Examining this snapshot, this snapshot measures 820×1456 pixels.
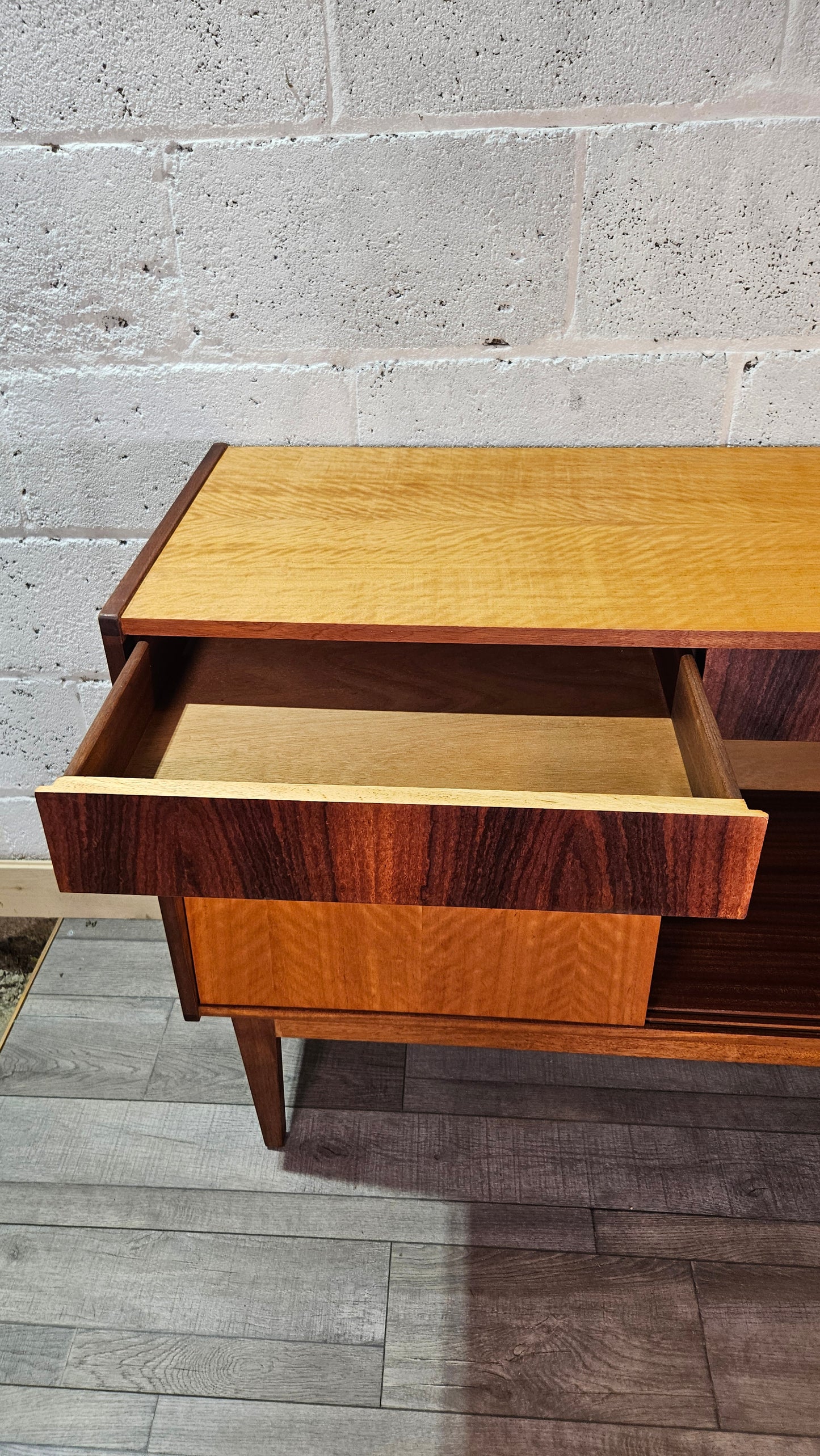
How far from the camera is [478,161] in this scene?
3.30ft

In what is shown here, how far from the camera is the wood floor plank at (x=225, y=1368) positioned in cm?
96

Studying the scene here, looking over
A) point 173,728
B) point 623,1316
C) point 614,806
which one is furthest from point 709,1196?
point 173,728

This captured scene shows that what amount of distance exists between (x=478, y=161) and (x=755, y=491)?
445 millimetres

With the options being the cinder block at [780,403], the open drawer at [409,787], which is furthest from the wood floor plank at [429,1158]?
the cinder block at [780,403]

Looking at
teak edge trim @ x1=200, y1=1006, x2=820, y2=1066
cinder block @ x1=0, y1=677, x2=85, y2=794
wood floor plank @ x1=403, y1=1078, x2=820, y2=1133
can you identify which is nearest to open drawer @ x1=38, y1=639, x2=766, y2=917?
teak edge trim @ x1=200, y1=1006, x2=820, y2=1066

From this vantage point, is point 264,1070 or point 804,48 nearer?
point 804,48

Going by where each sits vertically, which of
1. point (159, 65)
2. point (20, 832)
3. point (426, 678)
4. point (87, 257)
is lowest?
point (20, 832)

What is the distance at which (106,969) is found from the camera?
1.45 metres

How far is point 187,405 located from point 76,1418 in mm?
1079

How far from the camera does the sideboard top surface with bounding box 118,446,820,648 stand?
794 millimetres

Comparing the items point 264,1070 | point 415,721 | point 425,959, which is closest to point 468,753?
point 415,721

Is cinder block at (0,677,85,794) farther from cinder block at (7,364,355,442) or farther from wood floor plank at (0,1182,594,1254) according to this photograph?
wood floor plank at (0,1182,594,1254)

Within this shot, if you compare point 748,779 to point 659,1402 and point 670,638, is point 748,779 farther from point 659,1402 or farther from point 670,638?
point 659,1402

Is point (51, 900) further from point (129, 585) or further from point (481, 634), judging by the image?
point (481, 634)
